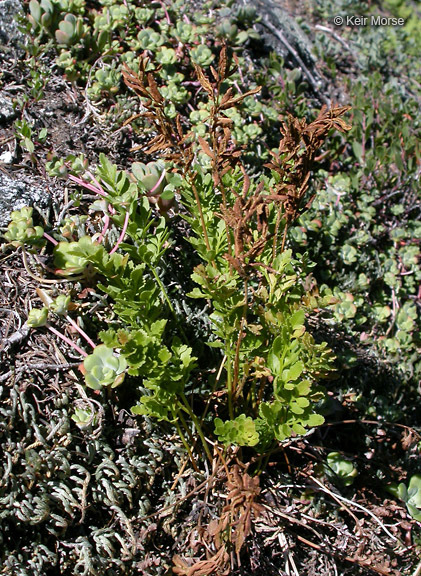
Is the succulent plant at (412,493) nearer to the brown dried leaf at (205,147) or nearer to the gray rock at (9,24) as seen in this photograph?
the brown dried leaf at (205,147)

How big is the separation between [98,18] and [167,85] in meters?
0.55

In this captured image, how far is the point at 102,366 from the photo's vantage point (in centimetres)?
190

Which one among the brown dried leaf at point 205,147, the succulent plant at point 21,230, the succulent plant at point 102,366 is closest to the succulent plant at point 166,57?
the succulent plant at point 21,230

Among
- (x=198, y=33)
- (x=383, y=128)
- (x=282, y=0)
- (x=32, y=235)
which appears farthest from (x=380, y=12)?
(x=32, y=235)

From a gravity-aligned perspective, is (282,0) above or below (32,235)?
above

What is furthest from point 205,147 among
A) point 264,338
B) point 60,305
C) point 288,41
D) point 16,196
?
point 288,41

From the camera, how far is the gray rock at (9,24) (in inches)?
119

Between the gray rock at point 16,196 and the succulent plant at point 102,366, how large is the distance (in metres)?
0.87

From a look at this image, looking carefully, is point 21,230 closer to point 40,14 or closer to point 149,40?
point 40,14

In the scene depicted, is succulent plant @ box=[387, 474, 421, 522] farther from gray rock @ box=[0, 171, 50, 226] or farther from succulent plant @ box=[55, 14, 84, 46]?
succulent plant @ box=[55, 14, 84, 46]

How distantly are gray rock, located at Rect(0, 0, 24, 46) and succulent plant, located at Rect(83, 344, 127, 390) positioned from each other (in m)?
2.12

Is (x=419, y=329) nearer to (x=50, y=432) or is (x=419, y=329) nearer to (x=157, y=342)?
(x=157, y=342)

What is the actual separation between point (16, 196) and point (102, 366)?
101 centimetres

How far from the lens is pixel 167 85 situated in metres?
3.26
